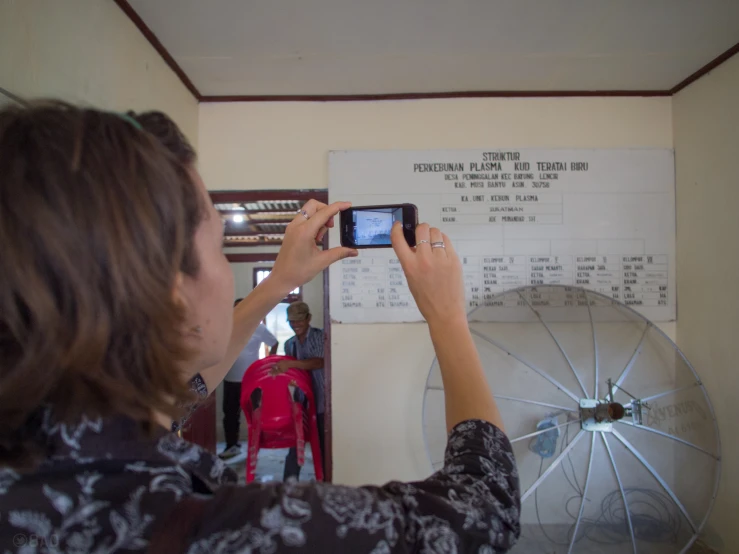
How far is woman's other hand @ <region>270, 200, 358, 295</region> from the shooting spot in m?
0.82

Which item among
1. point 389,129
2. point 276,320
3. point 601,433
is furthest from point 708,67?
point 276,320

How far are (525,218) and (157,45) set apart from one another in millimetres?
1700

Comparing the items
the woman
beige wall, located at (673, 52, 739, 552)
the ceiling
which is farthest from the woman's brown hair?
beige wall, located at (673, 52, 739, 552)

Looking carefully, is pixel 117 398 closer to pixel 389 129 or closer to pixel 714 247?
pixel 389 129

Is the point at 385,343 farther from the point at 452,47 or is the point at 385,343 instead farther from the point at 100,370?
the point at 100,370

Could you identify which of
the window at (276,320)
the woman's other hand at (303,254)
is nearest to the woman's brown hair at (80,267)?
the woman's other hand at (303,254)

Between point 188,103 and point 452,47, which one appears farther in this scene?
point 188,103

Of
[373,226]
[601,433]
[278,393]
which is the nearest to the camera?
[373,226]

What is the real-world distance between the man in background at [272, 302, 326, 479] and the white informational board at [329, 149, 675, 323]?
0.47 meters

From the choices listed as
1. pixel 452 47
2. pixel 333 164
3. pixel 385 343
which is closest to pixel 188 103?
pixel 333 164

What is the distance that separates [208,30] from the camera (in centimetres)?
157

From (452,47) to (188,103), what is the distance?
1.19 meters

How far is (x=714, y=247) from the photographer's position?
70.6 inches

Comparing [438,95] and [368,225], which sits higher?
[438,95]
